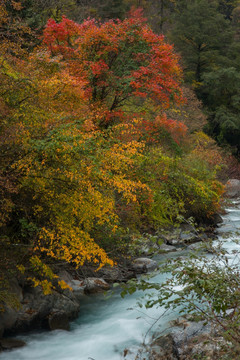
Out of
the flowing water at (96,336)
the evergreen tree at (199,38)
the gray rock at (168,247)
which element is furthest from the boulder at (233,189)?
the flowing water at (96,336)

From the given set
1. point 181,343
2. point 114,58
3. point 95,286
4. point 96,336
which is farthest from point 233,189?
point 181,343

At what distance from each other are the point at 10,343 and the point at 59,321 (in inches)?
43.5

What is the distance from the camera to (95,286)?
9.80m

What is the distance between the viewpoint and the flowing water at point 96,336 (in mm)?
7148

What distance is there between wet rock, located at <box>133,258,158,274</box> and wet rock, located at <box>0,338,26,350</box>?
418 cm

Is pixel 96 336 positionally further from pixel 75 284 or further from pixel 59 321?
pixel 75 284

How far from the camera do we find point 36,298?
8109mm

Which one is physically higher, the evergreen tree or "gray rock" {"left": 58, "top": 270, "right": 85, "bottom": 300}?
the evergreen tree

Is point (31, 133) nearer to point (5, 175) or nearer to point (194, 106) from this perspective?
point (5, 175)

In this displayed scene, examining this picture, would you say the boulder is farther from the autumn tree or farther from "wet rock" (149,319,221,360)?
"wet rock" (149,319,221,360)

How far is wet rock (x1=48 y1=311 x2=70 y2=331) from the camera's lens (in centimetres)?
794

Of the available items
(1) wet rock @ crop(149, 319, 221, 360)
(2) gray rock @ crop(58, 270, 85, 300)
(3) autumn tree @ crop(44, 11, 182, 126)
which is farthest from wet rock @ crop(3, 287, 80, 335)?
(3) autumn tree @ crop(44, 11, 182, 126)

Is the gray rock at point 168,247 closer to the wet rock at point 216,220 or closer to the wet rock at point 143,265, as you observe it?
the wet rock at point 143,265

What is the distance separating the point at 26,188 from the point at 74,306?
2800 millimetres
